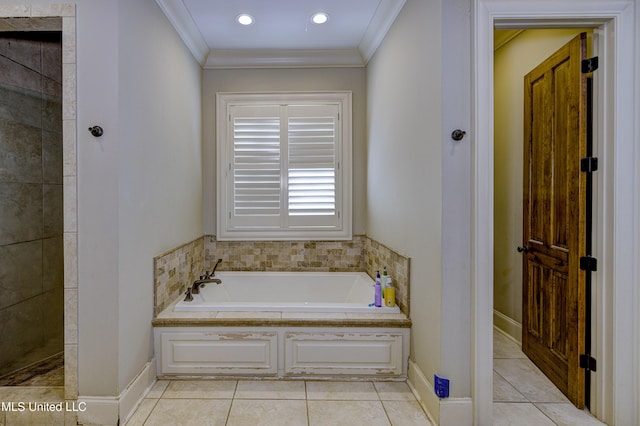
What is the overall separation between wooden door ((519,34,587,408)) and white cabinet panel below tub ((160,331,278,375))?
6.07 feet

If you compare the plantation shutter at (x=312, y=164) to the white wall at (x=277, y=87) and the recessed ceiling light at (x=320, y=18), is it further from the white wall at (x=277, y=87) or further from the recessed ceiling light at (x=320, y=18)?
the recessed ceiling light at (x=320, y=18)

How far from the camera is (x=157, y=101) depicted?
2.25 metres

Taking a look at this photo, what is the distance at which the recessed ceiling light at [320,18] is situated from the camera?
2532 mm

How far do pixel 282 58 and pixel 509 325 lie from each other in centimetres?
323

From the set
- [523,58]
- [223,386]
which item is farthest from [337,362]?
[523,58]

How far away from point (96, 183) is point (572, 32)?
3.06 metres

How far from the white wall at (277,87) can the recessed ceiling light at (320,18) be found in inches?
25.2

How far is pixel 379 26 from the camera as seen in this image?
2604 mm

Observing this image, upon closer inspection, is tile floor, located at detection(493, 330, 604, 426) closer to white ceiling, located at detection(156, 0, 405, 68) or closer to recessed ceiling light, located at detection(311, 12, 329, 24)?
white ceiling, located at detection(156, 0, 405, 68)

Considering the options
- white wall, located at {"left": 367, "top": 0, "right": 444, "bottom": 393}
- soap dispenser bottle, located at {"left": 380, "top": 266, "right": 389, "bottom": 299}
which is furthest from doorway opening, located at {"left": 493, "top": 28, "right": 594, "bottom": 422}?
soap dispenser bottle, located at {"left": 380, "top": 266, "right": 389, "bottom": 299}

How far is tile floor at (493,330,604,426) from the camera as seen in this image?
184 cm

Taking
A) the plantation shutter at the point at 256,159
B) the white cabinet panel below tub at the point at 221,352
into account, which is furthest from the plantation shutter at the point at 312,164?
the white cabinet panel below tub at the point at 221,352

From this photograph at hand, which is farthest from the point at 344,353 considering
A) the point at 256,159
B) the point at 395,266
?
the point at 256,159

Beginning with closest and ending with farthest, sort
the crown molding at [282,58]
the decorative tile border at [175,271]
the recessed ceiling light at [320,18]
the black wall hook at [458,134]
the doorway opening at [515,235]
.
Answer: the black wall hook at [458,134]
the doorway opening at [515,235]
the decorative tile border at [175,271]
the recessed ceiling light at [320,18]
the crown molding at [282,58]
